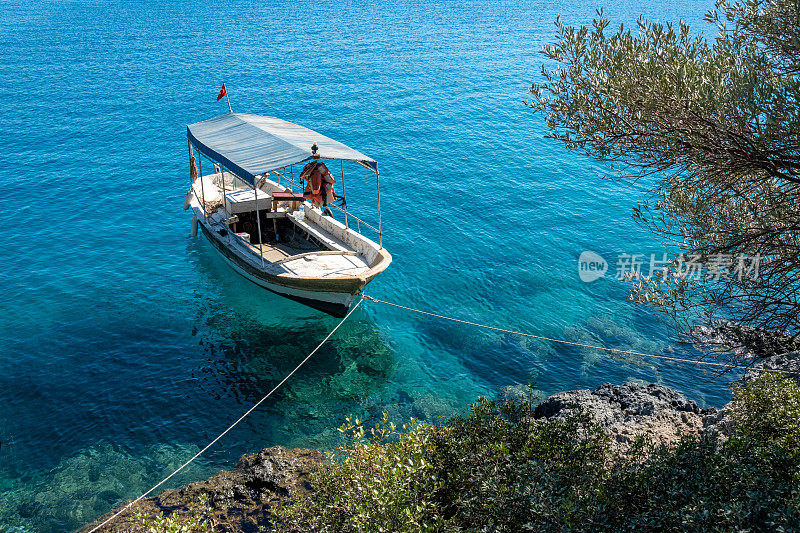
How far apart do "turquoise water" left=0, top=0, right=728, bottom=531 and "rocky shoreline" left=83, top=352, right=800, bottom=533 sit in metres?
0.81

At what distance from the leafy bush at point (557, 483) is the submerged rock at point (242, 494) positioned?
2.82 meters

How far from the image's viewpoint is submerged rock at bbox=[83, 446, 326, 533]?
11125 mm

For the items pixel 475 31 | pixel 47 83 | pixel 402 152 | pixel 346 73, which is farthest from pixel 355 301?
pixel 475 31

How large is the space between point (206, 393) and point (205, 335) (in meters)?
2.85

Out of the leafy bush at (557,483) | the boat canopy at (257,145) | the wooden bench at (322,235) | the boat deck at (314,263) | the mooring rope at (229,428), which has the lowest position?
the mooring rope at (229,428)

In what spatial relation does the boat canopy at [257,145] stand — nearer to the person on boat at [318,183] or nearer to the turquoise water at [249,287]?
the person on boat at [318,183]

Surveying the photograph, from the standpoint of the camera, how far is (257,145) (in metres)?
18.5

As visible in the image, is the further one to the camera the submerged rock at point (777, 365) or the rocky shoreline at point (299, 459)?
the submerged rock at point (777, 365)

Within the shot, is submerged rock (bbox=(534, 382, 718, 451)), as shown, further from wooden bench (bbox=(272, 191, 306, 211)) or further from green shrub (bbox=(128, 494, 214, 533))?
wooden bench (bbox=(272, 191, 306, 211))

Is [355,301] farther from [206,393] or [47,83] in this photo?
[47,83]

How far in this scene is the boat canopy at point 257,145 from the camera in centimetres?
→ 1691

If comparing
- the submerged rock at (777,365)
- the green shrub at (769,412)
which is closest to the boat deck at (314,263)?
the green shrub at (769,412)

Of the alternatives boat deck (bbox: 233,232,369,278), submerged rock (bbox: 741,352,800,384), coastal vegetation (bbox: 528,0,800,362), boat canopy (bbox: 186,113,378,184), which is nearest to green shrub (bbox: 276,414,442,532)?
coastal vegetation (bbox: 528,0,800,362)

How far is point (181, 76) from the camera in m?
46.9
